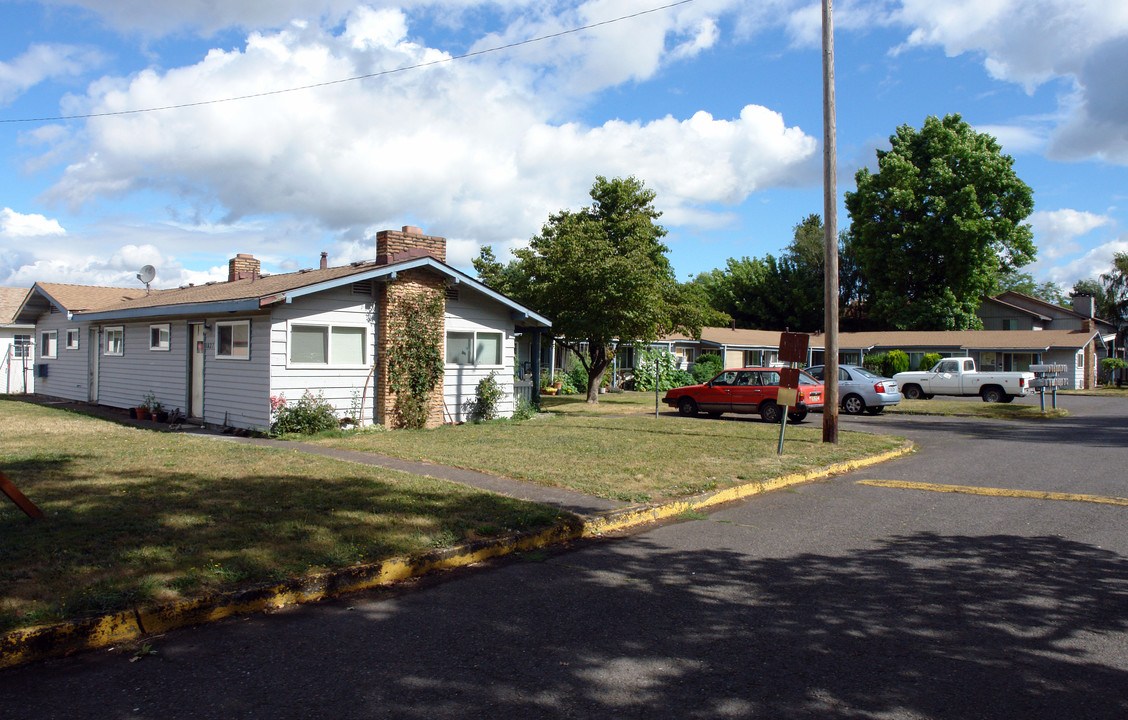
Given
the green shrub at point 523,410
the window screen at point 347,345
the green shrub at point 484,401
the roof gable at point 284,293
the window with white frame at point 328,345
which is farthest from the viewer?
the green shrub at point 523,410

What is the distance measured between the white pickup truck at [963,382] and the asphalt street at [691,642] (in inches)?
964

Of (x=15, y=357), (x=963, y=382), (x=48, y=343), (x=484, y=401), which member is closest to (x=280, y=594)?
(x=484, y=401)

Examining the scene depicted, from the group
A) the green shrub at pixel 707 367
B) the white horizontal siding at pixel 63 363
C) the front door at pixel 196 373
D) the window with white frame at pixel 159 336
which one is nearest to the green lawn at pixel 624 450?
the front door at pixel 196 373

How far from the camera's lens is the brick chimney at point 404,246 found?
1655 centimetres

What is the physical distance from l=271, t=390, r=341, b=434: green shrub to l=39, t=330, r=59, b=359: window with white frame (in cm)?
1542

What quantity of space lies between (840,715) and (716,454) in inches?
357

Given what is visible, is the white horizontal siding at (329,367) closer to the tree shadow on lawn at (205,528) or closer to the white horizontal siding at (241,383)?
the white horizontal siding at (241,383)

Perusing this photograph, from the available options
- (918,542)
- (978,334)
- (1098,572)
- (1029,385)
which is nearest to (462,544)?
(918,542)

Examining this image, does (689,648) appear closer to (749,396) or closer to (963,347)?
(749,396)

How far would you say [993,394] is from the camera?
99.6 feet

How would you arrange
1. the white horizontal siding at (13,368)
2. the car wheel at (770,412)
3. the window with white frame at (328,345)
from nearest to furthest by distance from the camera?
the window with white frame at (328,345)
the car wheel at (770,412)
the white horizontal siding at (13,368)

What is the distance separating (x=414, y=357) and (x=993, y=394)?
24.9 meters

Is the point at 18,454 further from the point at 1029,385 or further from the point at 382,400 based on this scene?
the point at 1029,385

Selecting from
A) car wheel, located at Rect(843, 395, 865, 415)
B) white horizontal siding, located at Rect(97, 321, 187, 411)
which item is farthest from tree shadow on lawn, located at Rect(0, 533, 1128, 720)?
car wheel, located at Rect(843, 395, 865, 415)
